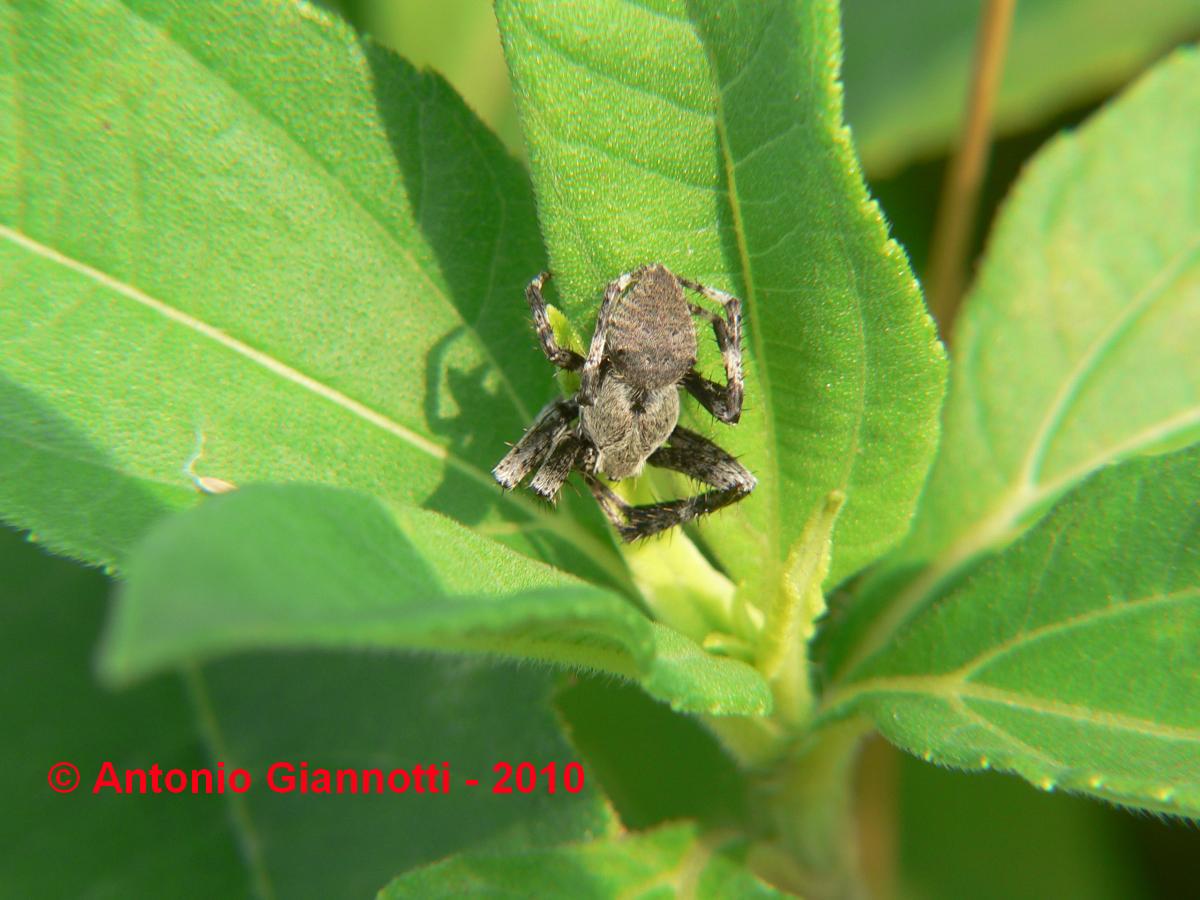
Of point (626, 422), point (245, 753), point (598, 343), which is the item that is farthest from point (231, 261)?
point (245, 753)

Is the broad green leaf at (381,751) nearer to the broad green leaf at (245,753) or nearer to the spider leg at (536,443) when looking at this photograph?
the broad green leaf at (245,753)

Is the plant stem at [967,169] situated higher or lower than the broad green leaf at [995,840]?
higher

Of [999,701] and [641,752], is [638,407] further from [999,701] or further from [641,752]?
[641,752]

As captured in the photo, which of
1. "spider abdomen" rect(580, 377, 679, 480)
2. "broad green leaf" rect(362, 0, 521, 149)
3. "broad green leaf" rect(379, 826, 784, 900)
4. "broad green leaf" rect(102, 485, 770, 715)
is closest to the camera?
"broad green leaf" rect(102, 485, 770, 715)

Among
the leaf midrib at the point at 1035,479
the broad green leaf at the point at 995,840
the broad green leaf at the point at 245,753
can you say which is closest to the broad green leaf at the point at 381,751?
the broad green leaf at the point at 245,753

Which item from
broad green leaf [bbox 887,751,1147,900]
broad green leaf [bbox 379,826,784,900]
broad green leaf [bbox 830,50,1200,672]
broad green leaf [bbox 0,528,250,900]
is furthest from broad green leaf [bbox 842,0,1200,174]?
broad green leaf [bbox 0,528,250,900]

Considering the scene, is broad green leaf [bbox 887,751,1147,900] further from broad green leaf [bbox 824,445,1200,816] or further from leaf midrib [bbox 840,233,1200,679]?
broad green leaf [bbox 824,445,1200,816]
